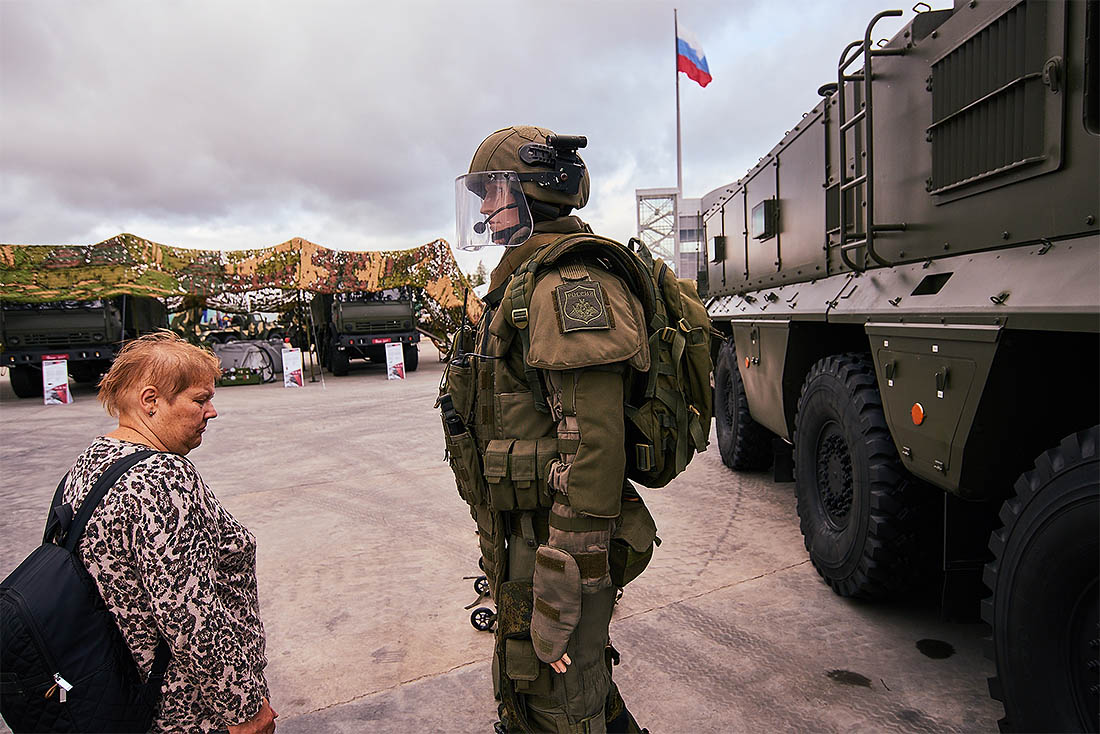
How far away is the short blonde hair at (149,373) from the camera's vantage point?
1482 mm

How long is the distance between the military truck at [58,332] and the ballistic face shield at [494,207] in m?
12.6

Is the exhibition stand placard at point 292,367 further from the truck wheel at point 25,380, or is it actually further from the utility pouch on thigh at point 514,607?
the utility pouch on thigh at point 514,607

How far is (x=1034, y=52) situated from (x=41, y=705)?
294cm

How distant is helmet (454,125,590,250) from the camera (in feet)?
6.40

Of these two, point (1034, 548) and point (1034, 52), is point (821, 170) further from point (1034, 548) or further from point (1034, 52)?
point (1034, 548)

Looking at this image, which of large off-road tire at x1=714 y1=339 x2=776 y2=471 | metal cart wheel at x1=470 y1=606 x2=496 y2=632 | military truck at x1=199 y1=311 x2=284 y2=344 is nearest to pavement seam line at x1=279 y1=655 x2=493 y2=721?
metal cart wheel at x1=470 y1=606 x2=496 y2=632

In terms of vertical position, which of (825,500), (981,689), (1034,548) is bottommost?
(981,689)

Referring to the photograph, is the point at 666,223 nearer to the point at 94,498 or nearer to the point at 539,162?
the point at 539,162

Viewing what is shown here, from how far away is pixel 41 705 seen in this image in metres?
1.27

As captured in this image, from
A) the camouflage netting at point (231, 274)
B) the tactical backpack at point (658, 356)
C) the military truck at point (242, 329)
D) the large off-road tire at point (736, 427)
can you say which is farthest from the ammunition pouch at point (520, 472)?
the military truck at point (242, 329)

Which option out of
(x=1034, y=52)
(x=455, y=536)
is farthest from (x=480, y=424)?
(x=455, y=536)

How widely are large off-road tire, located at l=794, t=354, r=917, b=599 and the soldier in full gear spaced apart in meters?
1.28

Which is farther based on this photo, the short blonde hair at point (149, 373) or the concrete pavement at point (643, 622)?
the concrete pavement at point (643, 622)

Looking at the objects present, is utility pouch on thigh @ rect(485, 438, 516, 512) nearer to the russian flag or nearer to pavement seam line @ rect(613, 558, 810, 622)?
pavement seam line @ rect(613, 558, 810, 622)
